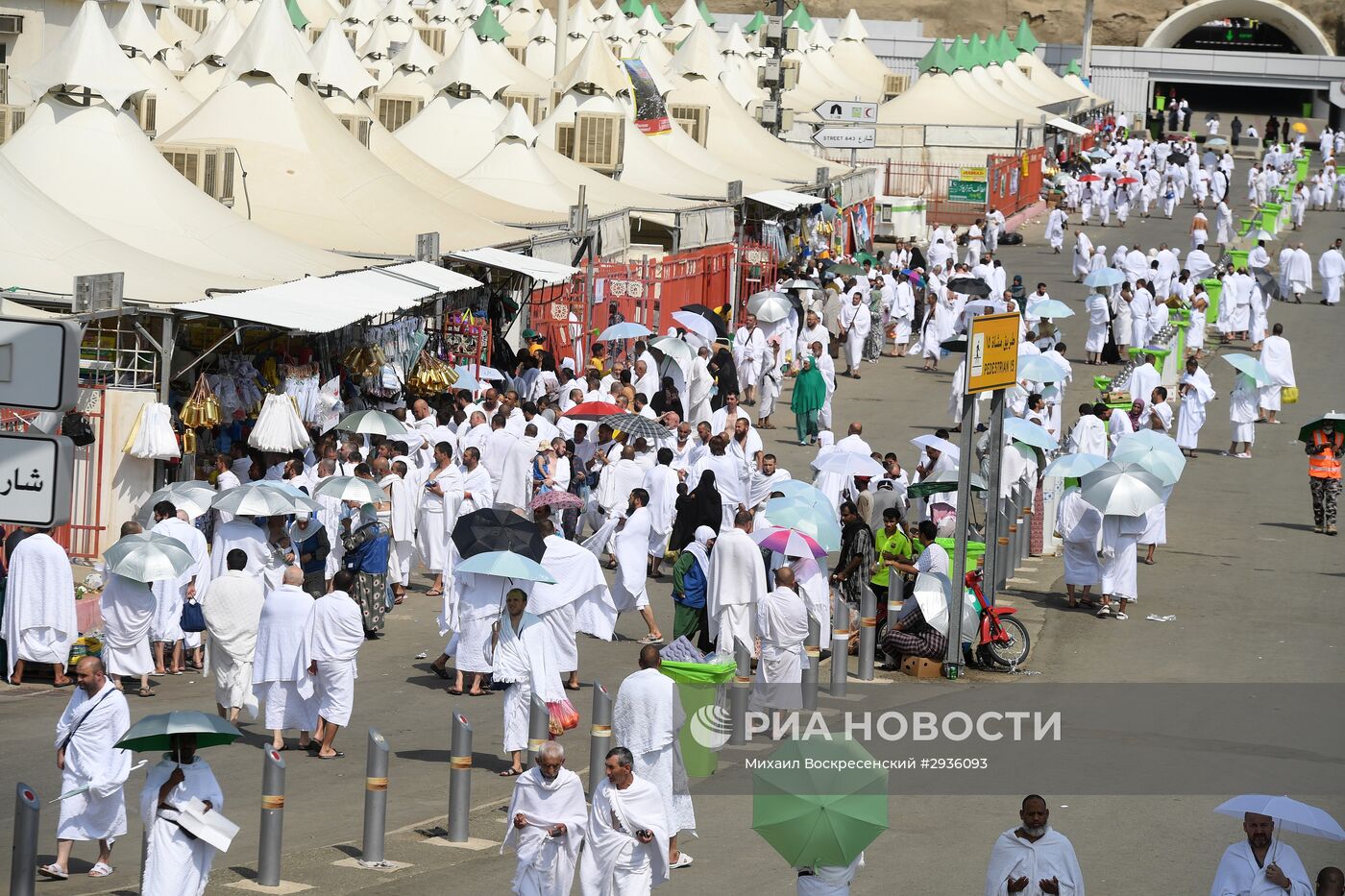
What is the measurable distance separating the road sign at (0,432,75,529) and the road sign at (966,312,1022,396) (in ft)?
28.5

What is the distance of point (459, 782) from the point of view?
10.2 m

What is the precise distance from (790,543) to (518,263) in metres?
8.17

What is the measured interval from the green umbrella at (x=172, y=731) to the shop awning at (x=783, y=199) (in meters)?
22.7

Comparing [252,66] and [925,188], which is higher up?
[925,188]

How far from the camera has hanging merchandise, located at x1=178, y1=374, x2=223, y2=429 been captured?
15898 millimetres

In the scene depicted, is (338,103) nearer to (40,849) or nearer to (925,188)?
(40,849)

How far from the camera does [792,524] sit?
14.3 meters

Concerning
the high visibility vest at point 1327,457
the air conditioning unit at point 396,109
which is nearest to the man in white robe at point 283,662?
the high visibility vest at point 1327,457

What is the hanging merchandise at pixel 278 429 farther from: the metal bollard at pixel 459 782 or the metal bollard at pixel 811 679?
the metal bollard at pixel 459 782

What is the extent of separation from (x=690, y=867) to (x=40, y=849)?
10.9 feet

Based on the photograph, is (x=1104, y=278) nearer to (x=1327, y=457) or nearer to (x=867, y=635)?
(x=1327, y=457)

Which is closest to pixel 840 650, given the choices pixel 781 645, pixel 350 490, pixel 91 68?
pixel 781 645

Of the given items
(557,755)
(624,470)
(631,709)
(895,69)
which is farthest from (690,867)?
(895,69)

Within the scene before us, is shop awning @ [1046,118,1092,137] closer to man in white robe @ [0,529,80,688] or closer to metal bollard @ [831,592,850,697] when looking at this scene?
metal bollard @ [831,592,850,697]
